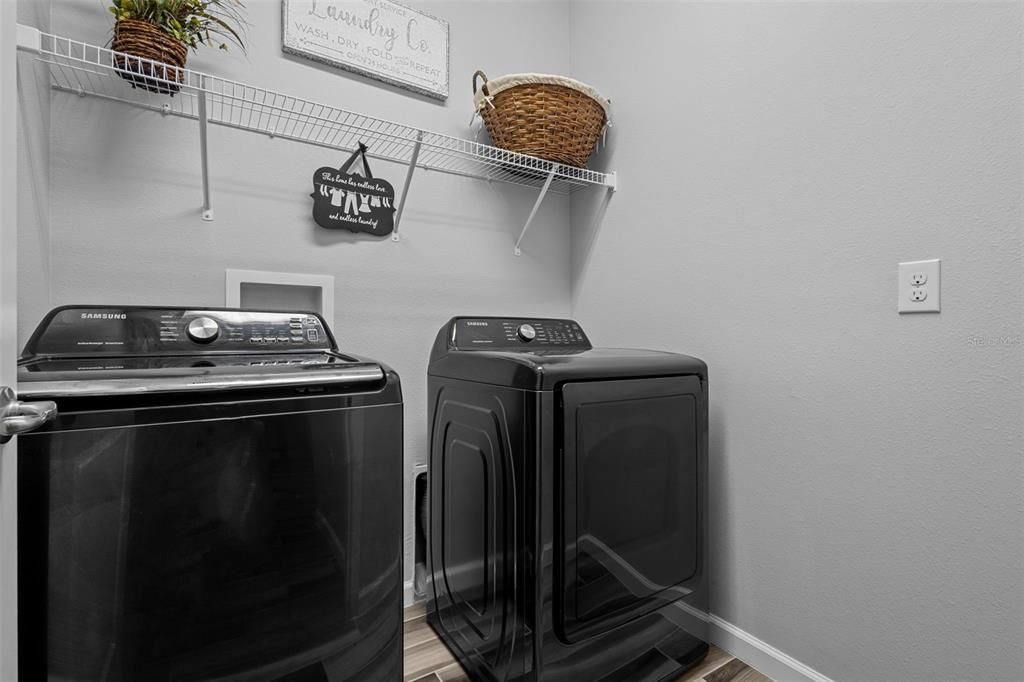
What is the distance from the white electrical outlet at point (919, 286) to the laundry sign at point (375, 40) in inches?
60.4

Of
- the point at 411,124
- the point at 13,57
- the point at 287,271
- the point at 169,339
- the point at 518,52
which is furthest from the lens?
the point at 518,52

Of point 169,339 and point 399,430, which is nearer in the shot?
point 399,430

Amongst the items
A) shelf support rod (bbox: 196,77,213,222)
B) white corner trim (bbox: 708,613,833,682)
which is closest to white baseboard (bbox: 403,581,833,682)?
white corner trim (bbox: 708,613,833,682)

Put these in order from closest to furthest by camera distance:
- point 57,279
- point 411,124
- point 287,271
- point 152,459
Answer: point 152,459 < point 57,279 < point 287,271 < point 411,124

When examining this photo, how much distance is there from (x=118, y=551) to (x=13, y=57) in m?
0.71

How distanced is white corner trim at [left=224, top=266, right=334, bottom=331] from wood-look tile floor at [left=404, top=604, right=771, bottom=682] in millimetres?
1019

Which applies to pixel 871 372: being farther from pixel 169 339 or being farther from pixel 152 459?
pixel 169 339

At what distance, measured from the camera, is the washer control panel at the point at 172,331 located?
3.49ft

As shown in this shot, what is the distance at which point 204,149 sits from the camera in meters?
1.33

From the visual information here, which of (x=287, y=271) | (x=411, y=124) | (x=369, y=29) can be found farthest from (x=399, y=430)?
(x=369, y=29)

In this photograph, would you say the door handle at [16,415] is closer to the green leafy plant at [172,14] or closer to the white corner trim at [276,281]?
the white corner trim at [276,281]

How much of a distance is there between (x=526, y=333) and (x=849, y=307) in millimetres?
912

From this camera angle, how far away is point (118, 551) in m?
0.76

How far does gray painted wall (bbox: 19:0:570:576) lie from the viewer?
131 centimetres
